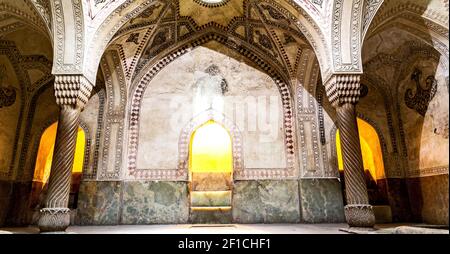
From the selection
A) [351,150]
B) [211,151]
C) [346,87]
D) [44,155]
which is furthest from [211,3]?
[44,155]

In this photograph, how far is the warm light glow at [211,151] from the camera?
12.1 metres

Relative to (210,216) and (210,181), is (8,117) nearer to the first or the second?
(210,216)

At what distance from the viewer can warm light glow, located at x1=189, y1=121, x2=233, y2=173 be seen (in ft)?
39.6

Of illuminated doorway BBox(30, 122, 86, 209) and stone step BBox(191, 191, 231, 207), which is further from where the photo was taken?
stone step BBox(191, 191, 231, 207)

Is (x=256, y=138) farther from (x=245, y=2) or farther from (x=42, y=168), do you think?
(x=42, y=168)

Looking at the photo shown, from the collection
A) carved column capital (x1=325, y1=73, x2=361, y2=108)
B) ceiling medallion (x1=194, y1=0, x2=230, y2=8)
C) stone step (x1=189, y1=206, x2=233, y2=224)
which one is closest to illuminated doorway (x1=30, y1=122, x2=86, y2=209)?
stone step (x1=189, y1=206, x2=233, y2=224)

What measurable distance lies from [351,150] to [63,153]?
17.0 feet

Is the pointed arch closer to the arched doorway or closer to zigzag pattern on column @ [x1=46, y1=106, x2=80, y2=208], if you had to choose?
the arched doorway

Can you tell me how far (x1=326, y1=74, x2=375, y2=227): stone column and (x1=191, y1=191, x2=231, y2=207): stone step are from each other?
5.72 meters

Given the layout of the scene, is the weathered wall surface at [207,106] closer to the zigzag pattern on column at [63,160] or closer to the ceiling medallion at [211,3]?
the ceiling medallion at [211,3]

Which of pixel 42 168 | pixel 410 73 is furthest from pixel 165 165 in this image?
pixel 410 73

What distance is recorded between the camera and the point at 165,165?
8.05m

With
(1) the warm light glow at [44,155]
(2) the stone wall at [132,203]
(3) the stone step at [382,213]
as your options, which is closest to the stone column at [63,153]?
(2) the stone wall at [132,203]
